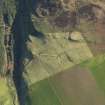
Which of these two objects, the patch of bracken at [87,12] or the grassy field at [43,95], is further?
the patch of bracken at [87,12]

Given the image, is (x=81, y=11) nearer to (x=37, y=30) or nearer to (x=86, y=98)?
(x=37, y=30)

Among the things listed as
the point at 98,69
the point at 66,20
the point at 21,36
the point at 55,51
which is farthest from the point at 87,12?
the point at 21,36

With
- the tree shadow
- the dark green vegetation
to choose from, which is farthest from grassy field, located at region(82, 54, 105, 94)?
the tree shadow

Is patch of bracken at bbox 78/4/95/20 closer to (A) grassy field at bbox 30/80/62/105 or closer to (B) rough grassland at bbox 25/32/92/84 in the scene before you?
(B) rough grassland at bbox 25/32/92/84

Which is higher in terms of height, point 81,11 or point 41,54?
point 81,11

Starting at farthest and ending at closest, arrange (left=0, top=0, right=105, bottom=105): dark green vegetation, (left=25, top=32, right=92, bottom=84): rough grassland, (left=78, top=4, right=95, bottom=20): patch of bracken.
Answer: (left=78, top=4, right=95, bottom=20): patch of bracken → (left=25, top=32, right=92, bottom=84): rough grassland → (left=0, top=0, right=105, bottom=105): dark green vegetation

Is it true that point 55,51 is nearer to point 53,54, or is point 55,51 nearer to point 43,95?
point 53,54

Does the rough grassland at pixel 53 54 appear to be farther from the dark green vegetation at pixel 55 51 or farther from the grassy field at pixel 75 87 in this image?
the grassy field at pixel 75 87

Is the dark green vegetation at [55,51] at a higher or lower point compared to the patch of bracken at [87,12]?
lower

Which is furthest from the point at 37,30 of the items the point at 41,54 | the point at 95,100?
the point at 95,100

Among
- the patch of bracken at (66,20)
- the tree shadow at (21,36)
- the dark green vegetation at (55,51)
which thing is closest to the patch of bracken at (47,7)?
the dark green vegetation at (55,51)

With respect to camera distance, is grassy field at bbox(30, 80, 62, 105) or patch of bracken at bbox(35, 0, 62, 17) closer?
grassy field at bbox(30, 80, 62, 105)
